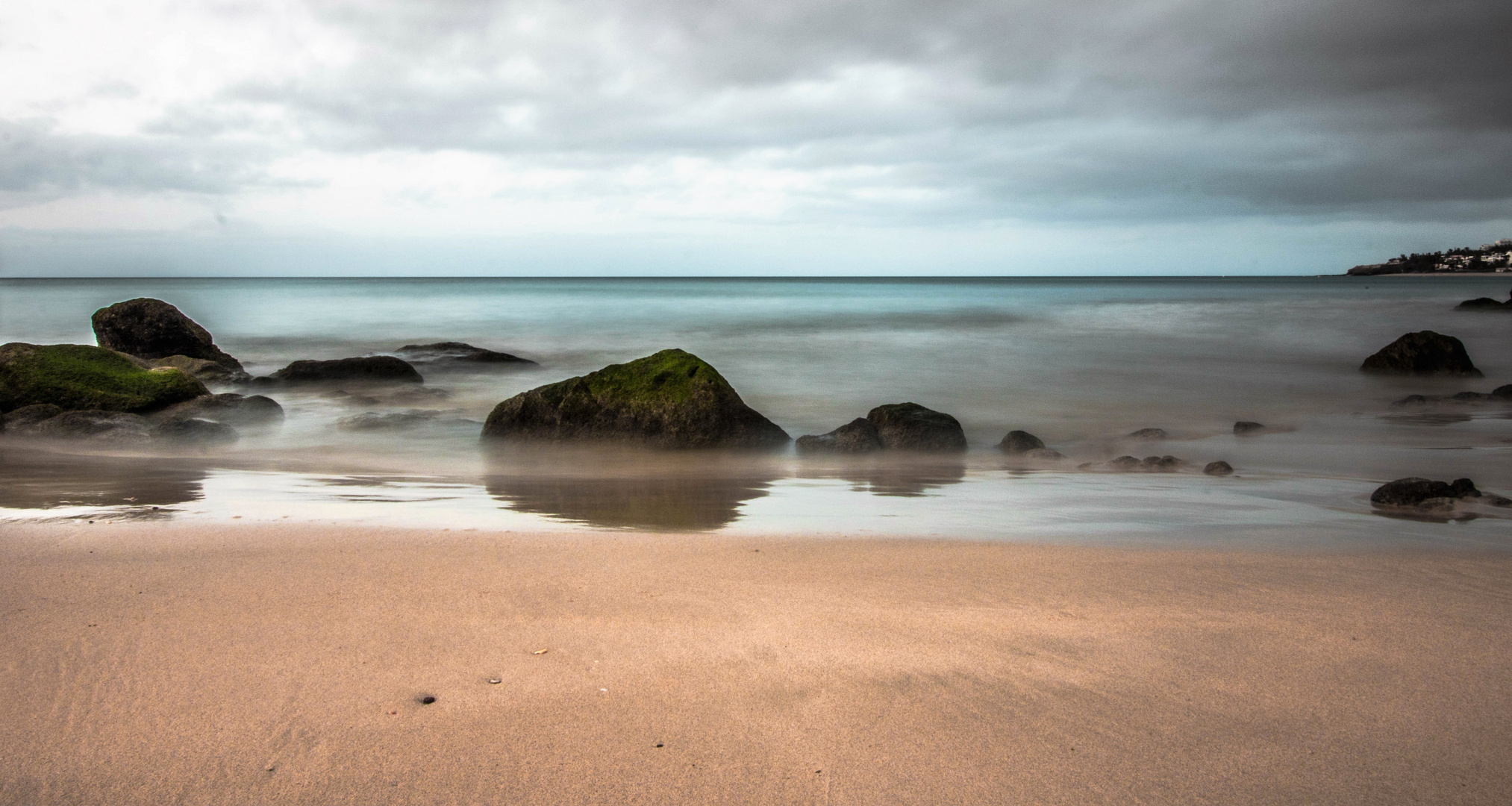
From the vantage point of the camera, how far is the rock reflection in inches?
190

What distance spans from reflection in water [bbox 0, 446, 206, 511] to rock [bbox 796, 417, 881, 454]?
4.57m

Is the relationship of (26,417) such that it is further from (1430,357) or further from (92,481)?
(1430,357)

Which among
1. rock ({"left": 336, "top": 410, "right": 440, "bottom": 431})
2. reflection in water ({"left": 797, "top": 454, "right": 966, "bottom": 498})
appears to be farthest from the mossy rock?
reflection in water ({"left": 797, "top": 454, "right": 966, "bottom": 498})

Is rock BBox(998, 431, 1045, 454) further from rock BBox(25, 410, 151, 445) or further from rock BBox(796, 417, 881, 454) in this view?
rock BBox(25, 410, 151, 445)

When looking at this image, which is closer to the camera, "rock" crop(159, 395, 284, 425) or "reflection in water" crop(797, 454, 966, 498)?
"reflection in water" crop(797, 454, 966, 498)

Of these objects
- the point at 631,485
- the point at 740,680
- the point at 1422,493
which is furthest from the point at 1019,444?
the point at 740,680

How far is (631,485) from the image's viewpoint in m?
6.09

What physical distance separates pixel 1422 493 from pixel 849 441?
3.95 metres

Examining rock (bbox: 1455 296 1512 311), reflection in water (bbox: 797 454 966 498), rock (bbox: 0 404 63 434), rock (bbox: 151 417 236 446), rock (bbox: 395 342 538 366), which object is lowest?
reflection in water (bbox: 797 454 966 498)

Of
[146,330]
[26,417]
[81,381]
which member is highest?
[146,330]

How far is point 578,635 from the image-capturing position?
2.64 m

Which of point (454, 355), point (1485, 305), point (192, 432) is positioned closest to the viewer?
point (192, 432)

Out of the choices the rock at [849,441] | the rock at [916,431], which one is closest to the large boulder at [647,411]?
the rock at [849,441]

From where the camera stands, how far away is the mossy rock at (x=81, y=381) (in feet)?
Result: 26.1
